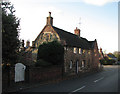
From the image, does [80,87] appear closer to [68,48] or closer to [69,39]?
[68,48]

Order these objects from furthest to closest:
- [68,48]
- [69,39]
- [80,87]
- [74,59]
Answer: [69,39] → [74,59] → [68,48] → [80,87]

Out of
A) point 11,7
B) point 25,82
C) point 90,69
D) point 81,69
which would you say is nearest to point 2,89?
point 25,82

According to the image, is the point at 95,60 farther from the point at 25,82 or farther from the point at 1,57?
the point at 1,57

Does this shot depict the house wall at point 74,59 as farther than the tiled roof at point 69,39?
No

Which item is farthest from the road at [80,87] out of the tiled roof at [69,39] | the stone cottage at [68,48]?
the tiled roof at [69,39]

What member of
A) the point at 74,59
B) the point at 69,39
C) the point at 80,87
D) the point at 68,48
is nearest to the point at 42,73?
the point at 80,87

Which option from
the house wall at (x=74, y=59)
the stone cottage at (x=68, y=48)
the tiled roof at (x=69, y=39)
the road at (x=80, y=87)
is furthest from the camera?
the tiled roof at (x=69, y=39)

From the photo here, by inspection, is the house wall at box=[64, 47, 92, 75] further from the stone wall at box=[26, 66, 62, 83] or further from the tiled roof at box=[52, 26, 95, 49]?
the stone wall at box=[26, 66, 62, 83]

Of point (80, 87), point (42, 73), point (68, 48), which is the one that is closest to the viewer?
point (80, 87)

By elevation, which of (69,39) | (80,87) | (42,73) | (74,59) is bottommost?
(80,87)

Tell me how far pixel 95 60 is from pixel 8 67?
28.4 m

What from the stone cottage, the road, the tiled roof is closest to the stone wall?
the road

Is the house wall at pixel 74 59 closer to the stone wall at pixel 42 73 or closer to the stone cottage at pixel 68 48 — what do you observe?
the stone cottage at pixel 68 48

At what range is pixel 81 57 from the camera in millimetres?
28562
